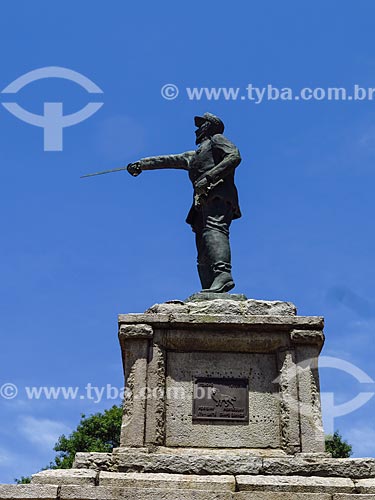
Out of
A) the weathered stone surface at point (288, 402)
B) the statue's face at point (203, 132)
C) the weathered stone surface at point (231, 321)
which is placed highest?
the statue's face at point (203, 132)

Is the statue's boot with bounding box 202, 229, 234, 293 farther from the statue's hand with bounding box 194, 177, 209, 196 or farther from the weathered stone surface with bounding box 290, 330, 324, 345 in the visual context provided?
the weathered stone surface with bounding box 290, 330, 324, 345

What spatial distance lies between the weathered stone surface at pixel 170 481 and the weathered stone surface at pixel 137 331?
1.58m

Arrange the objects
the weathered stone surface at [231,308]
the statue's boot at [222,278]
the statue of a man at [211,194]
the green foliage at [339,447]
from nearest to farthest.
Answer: the weathered stone surface at [231,308], the statue's boot at [222,278], the statue of a man at [211,194], the green foliage at [339,447]

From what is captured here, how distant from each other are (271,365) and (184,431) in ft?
4.05

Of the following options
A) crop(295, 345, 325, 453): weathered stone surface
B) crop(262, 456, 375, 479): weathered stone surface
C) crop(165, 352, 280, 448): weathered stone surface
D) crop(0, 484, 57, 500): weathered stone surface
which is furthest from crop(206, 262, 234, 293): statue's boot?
crop(0, 484, 57, 500): weathered stone surface

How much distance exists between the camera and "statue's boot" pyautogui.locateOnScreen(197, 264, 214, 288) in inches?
361

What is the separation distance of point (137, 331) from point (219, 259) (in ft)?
5.09

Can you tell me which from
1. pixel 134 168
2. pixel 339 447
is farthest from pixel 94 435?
pixel 134 168

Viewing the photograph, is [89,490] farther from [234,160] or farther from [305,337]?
[234,160]

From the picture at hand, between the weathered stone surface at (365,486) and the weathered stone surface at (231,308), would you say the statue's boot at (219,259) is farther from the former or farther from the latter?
the weathered stone surface at (365,486)

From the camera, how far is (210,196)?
9391mm

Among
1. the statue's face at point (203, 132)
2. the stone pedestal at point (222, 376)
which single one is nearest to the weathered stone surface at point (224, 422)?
the stone pedestal at point (222, 376)

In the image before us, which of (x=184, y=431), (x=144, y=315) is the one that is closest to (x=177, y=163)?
(x=144, y=315)

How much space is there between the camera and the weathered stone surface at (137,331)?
26.6ft
